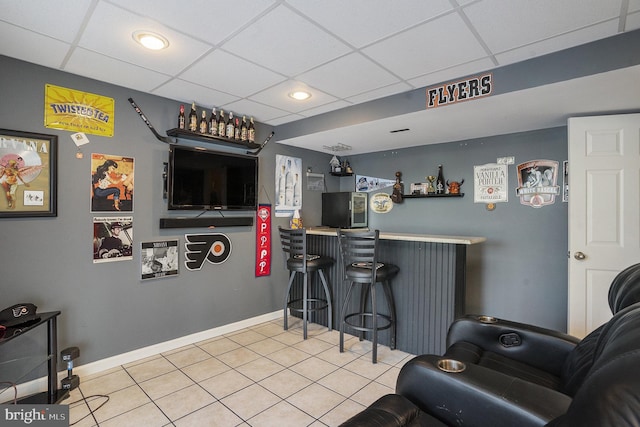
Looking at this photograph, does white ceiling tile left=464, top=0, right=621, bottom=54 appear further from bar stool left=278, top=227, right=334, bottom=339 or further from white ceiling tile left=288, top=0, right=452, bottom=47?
bar stool left=278, top=227, right=334, bottom=339

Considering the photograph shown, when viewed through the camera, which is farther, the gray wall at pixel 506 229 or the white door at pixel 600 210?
the gray wall at pixel 506 229

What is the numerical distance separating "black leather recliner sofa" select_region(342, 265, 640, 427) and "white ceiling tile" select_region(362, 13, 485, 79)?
1615mm

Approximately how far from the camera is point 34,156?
242 centimetres

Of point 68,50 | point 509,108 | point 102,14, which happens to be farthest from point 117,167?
point 509,108

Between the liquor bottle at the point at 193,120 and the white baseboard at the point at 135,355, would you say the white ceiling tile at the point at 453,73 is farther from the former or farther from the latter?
the white baseboard at the point at 135,355

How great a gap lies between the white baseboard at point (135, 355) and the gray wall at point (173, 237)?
60 millimetres

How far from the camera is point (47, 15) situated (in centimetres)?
181

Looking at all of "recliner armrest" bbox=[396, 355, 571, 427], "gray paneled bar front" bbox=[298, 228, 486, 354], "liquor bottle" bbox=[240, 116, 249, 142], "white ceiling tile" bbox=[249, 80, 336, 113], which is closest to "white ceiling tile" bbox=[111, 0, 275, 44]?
"white ceiling tile" bbox=[249, 80, 336, 113]

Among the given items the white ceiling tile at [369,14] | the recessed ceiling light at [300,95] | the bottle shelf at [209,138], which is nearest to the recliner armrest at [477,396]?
the white ceiling tile at [369,14]

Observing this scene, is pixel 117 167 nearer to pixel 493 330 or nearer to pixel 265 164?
pixel 265 164

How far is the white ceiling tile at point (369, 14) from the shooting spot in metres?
1.70

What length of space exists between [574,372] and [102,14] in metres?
3.12

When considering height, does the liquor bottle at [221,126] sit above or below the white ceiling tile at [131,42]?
below

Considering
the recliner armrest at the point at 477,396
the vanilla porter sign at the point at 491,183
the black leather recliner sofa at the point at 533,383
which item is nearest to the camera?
the black leather recliner sofa at the point at 533,383
